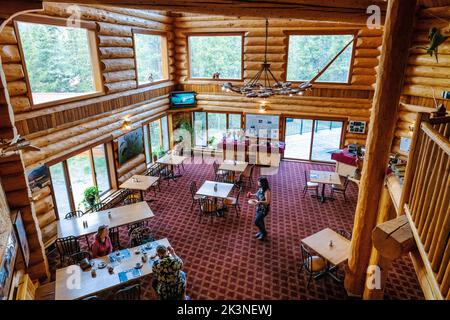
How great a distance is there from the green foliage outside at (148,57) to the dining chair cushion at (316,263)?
29.5ft

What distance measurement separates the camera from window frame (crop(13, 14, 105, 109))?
6.57m

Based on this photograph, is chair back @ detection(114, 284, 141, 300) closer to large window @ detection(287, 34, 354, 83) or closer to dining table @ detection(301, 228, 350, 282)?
dining table @ detection(301, 228, 350, 282)

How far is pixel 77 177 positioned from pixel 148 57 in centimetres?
589

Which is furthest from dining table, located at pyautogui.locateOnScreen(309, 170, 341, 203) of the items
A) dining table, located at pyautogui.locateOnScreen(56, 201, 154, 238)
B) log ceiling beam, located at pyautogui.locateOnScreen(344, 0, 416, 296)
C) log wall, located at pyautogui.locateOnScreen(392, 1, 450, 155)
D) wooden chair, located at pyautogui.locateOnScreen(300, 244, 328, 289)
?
dining table, located at pyautogui.locateOnScreen(56, 201, 154, 238)

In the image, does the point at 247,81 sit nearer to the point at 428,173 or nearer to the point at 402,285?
the point at 402,285

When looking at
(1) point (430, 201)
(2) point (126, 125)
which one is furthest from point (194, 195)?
(1) point (430, 201)

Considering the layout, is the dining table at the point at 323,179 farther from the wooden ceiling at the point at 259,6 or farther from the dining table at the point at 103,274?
the dining table at the point at 103,274

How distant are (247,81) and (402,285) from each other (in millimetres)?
9704

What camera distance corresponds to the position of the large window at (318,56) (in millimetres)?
11766

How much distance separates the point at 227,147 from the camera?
43.9 feet

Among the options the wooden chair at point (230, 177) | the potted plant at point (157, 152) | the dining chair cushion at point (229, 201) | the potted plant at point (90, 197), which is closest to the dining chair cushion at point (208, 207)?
the dining chair cushion at point (229, 201)

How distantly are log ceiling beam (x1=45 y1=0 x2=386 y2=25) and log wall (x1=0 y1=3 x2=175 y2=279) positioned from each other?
2537mm

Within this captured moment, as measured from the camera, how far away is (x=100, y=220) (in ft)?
24.4

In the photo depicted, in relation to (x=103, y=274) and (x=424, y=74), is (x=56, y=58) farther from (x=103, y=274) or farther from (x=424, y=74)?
(x=424, y=74)
